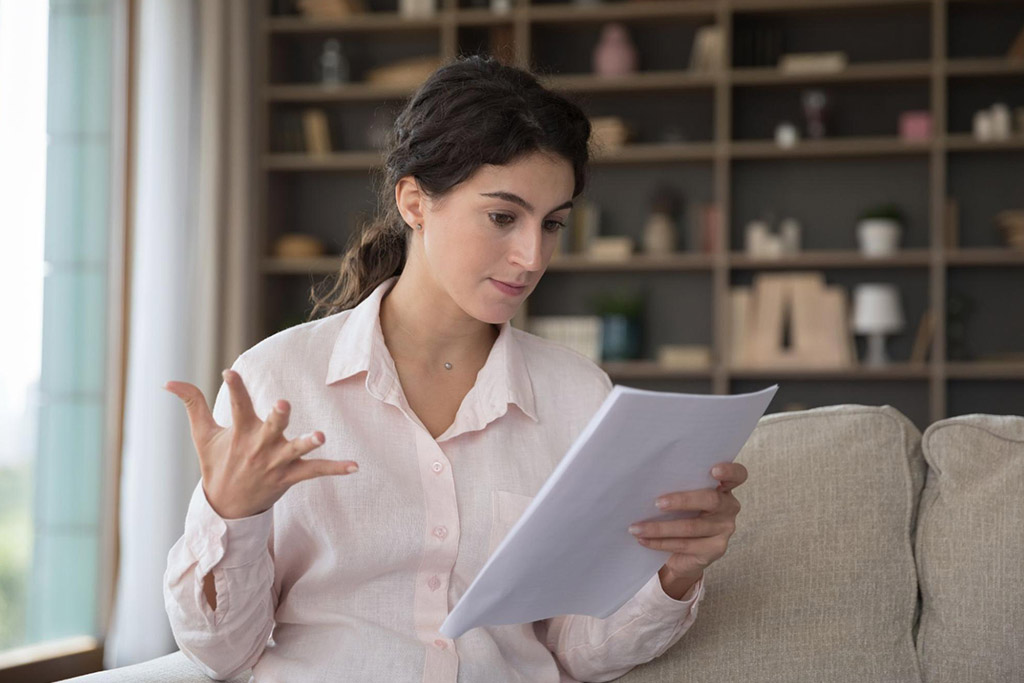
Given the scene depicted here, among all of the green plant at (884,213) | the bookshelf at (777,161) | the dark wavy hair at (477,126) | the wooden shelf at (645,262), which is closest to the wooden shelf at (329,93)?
the bookshelf at (777,161)

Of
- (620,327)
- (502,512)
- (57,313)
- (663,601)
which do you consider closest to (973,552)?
(663,601)

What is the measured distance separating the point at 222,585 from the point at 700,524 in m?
0.56

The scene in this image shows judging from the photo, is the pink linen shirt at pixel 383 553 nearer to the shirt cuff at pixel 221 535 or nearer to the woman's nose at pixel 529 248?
the shirt cuff at pixel 221 535

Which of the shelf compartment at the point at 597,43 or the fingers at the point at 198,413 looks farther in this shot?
the shelf compartment at the point at 597,43

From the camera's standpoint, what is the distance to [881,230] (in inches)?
178

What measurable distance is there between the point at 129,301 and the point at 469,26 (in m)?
1.89

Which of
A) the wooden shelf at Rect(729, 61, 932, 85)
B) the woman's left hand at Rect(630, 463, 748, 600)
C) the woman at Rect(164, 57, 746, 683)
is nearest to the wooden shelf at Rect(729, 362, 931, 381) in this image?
the wooden shelf at Rect(729, 61, 932, 85)

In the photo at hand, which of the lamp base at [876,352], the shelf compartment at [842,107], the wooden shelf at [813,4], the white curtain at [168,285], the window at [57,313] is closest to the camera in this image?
the window at [57,313]

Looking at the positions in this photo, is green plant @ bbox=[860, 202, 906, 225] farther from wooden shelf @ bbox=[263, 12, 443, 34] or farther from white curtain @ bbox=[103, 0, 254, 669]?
white curtain @ bbox=[103, 0, 254, 669]

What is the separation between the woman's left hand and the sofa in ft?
0.81

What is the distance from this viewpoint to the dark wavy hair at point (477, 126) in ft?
5.00

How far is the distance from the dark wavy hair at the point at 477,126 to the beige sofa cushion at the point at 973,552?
681 mm

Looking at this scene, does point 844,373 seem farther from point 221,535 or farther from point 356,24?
point 221,535

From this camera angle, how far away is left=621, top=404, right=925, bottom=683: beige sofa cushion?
1.57m
